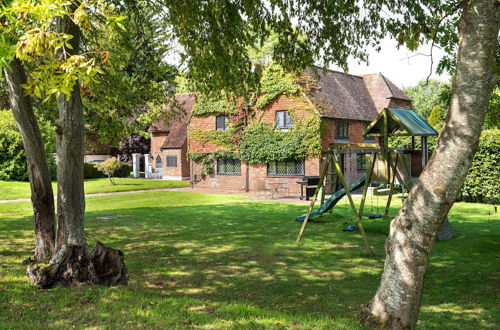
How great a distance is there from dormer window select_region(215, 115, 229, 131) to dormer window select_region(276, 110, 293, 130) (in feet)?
14.6

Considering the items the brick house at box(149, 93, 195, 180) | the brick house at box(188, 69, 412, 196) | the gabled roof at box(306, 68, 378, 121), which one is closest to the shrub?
the brick house at box(149, 93, 195, 180)

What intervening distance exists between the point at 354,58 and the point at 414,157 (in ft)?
12.0

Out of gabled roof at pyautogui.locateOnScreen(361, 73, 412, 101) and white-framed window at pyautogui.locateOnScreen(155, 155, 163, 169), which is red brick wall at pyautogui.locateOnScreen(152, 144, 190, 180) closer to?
white-framed window at pyautogui.locateOnScreen(155, 155, 163, 169)

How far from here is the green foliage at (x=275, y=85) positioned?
31.0m

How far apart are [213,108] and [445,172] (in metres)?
30.3

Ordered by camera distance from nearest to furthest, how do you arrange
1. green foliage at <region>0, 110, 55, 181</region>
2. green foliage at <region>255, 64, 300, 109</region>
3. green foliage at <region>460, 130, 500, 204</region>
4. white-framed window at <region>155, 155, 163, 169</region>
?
green foliage at <region>460, 130, 500, 204</region> → green foliage at <region>255, 64, 300, 109</region> → green foliage at <region>0, 110, 55, 181</region> → white-framed window at <region>155, 155, 163, 169</region>

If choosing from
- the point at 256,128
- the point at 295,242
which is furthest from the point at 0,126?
the point at 295,242

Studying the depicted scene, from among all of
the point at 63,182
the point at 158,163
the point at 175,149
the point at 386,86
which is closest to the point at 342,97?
the point at 386,86

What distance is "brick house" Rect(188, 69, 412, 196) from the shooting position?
101 feet

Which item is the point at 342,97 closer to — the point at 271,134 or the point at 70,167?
the point at 271,134

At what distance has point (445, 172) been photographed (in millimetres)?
5387

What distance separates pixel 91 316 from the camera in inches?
229

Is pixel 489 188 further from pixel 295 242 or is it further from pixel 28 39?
pixel 28 39

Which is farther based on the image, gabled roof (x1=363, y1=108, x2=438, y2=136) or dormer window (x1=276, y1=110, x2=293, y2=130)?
dormer window (x1=276, y1=110, x2=293, y2=130)
